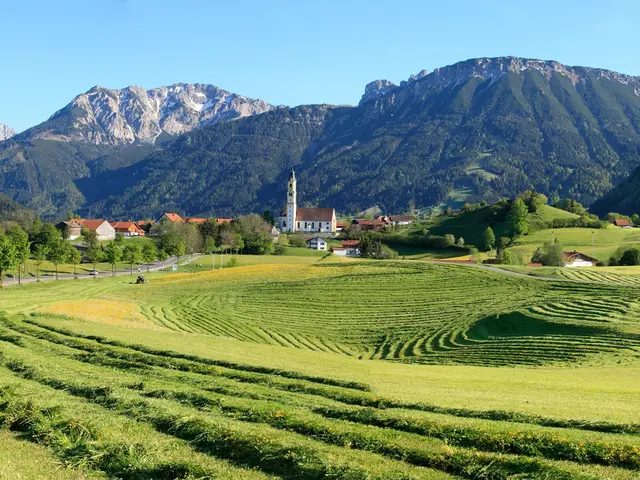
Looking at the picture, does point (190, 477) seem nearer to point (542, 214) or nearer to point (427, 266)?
point (427, 266)

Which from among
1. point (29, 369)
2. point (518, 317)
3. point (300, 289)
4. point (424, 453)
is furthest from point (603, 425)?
point (300, 289)

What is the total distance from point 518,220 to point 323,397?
153m

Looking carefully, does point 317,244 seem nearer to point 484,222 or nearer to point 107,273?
point 484,222

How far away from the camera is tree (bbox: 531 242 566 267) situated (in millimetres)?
110938

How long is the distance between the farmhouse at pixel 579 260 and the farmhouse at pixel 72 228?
140421mm

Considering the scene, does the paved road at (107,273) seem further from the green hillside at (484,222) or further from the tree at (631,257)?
the tree at (631,257)

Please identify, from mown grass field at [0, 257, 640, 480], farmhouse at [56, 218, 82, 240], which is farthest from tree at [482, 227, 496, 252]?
farmhouse at [56, 218, 82, 240]

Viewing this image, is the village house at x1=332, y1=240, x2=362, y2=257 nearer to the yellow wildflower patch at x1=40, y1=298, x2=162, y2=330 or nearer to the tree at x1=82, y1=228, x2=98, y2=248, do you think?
the tree at x1=82, y1=228, x2=98, y2=248

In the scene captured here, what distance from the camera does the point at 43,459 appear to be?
11.3 metres

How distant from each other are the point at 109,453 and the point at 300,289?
58615 mm

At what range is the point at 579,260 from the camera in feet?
395

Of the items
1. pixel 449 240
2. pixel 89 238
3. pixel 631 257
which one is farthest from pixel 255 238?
pixel 631 257

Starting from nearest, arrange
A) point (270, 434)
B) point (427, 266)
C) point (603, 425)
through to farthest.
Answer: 1. point (270, 434)
2. point (603, 425)
3. point (427, 266)

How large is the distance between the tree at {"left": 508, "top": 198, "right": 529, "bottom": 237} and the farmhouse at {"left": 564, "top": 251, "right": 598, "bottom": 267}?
34711 mm
